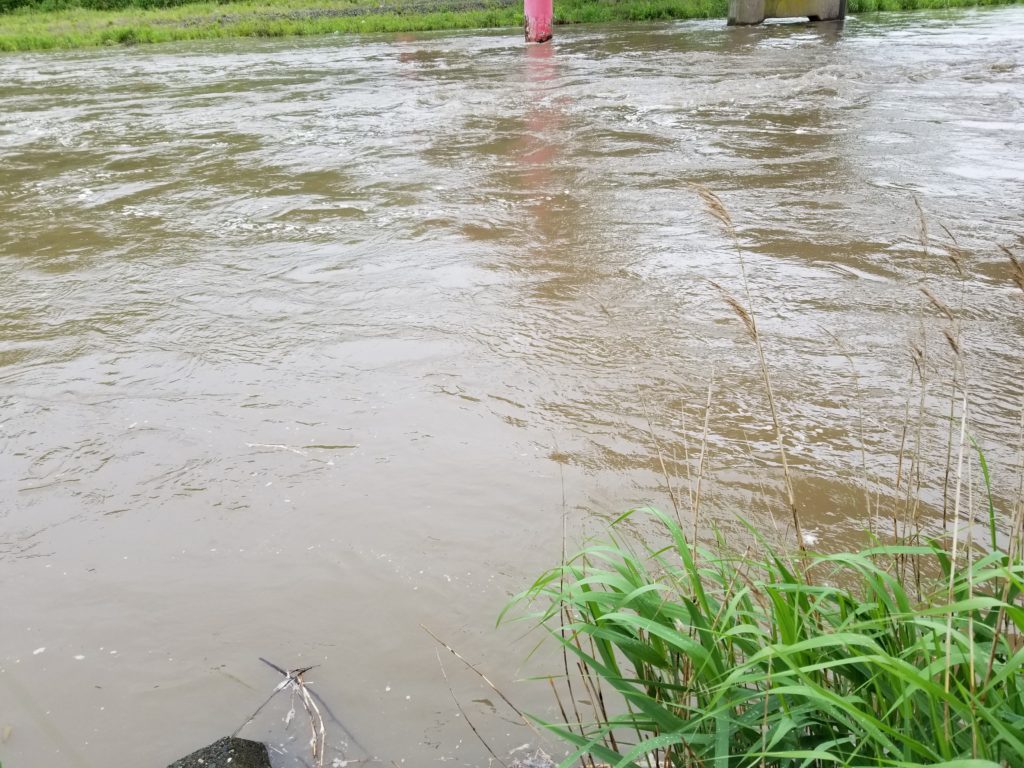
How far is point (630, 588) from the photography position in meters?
1.70

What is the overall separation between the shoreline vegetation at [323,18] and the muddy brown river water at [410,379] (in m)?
16.4

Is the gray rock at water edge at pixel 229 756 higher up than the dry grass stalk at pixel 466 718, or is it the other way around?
the gray rock at water edge at pixel 229 756

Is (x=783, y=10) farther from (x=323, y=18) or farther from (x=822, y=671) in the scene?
(x=822, y=671)

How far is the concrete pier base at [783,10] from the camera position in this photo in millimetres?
19359

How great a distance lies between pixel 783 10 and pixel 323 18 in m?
13.6

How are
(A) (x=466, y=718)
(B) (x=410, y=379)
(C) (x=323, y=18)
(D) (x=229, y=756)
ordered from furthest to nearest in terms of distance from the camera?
(C) (x=323, y=18) < (B) (x=410, y=379) < (A) (x=466, y=718) < (D) (x=229, y=756)

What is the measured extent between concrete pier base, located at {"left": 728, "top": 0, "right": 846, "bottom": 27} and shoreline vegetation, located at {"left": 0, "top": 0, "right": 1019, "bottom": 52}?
3204 mm

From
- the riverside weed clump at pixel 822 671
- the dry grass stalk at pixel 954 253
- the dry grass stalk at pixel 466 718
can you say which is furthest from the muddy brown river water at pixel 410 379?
the riverside weed clump at pixel 822 671

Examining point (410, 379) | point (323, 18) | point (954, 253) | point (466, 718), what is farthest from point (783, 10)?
point (466, 718)

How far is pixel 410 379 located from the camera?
3.79 m

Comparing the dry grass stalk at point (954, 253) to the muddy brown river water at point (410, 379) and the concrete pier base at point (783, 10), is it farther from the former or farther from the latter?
the concrete pier base at point (783, 10)

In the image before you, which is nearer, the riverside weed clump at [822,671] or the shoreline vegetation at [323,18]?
the riverside weed clump at [822,671]

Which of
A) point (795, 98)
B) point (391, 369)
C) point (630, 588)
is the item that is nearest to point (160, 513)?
point (391, 369)

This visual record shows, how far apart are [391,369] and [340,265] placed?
1.61m
